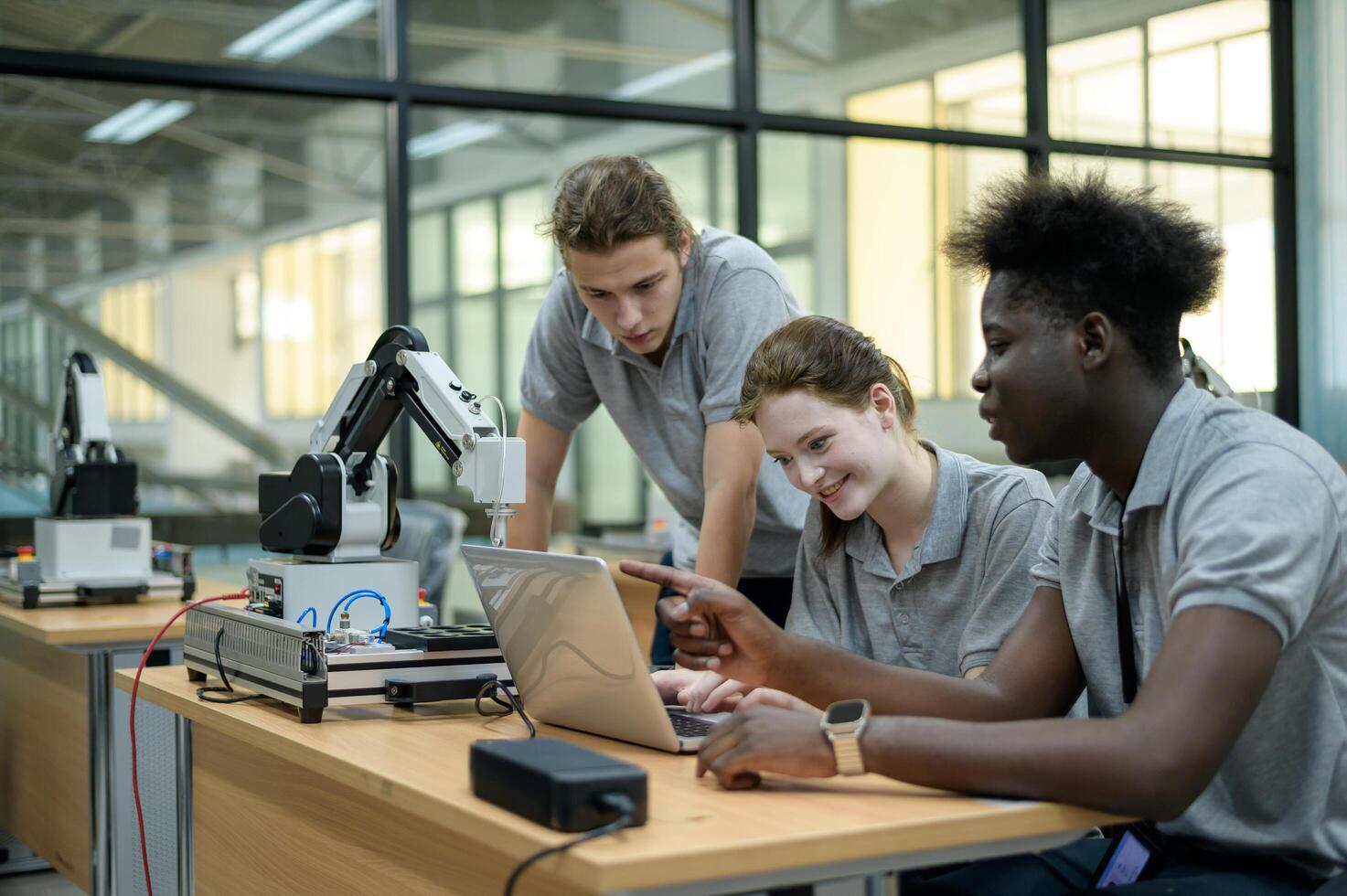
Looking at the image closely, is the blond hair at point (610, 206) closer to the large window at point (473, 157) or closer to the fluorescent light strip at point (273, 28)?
the large window at point (473, 157)

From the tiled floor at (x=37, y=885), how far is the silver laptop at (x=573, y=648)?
2.36m

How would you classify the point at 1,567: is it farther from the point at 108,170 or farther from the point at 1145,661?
the point at 1145,661

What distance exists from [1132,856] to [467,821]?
0.74 meters

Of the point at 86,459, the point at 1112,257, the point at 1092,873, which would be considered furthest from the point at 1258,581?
the point at 86,459

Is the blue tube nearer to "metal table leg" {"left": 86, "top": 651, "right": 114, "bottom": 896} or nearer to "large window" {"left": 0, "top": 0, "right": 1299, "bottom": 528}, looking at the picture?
"metal table leg" {"left": 86, "top": 651, "right": 114, "bottom": 896}

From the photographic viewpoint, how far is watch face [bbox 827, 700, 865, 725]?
4.32 ft

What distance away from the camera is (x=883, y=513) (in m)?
1.93

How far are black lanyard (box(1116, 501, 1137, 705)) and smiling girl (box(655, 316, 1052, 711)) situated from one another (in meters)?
0.26

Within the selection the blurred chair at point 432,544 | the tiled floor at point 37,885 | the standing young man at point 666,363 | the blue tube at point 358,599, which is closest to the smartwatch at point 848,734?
the blue tube at point 358,599

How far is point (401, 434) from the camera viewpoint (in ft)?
14.8

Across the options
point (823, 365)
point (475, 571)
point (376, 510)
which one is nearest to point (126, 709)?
point (376, 510)

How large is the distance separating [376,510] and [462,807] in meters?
0.81

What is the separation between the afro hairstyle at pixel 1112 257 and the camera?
1451mm

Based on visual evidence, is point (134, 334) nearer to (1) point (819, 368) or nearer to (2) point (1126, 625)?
(1) point (819, 368)
